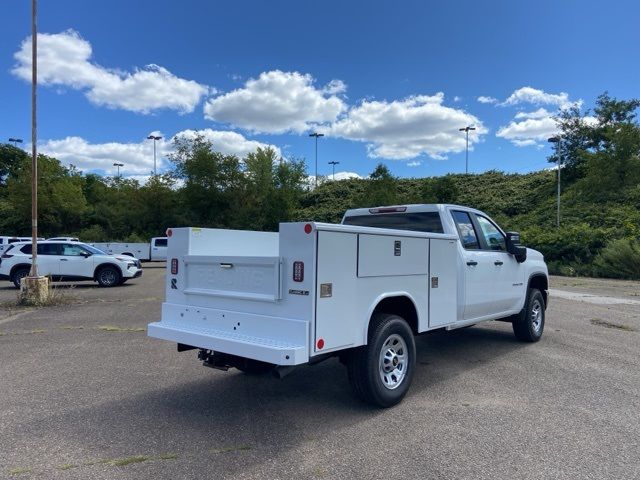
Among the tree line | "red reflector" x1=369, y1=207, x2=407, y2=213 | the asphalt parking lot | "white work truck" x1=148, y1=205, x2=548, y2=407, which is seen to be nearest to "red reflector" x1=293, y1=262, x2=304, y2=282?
"white work truck" x1=148, y1=205, x2=548, y2=407

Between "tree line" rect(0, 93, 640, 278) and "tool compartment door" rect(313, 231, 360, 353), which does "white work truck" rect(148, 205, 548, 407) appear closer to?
"tool compartment door" rect(313, 231, 360, 353)

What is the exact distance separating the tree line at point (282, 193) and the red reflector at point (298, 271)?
103ft

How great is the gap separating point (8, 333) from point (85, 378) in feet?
12.9

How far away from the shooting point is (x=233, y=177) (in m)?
48.7

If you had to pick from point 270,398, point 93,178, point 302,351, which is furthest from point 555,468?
point 93,178

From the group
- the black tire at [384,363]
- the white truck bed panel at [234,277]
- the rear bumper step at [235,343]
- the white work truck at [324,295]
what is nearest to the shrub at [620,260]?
the white work truck at [324,295]

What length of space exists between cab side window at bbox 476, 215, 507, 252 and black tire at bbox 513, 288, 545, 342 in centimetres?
117

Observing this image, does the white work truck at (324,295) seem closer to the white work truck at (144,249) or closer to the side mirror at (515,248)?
the side mirror at (515,248)

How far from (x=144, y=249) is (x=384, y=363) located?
1362 inches

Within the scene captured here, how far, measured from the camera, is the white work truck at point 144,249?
3588 centimetres

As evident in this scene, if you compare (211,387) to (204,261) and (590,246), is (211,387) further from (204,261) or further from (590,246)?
(590,246)

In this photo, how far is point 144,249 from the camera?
3697 centimetres

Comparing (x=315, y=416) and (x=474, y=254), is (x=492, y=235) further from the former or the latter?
(x=315, y=416)

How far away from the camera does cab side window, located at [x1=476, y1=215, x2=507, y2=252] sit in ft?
24.2
